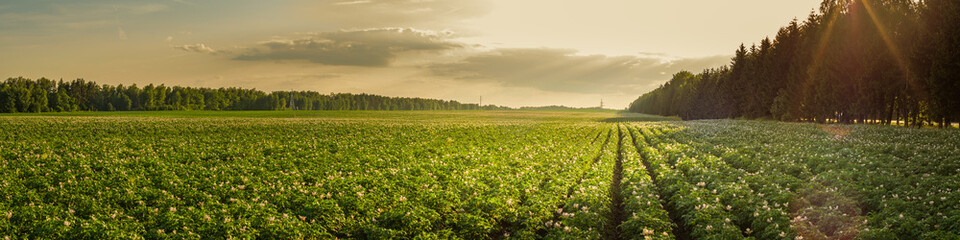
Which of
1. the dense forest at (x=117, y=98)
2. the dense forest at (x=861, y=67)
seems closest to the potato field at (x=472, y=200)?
the dense forest at (x=861, y=67)

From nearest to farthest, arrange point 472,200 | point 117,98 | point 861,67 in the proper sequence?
point 472,200 < point 861,67 < point 117,98

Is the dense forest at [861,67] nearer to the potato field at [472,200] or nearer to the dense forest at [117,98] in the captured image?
the potato field at [472,200]

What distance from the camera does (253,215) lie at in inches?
387

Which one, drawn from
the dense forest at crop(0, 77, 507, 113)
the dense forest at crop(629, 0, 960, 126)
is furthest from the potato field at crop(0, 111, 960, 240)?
the dense forest at crop(0, 77, 507, 113)

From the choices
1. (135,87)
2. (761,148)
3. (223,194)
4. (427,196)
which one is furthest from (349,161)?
(135,87)

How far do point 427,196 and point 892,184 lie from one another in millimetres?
13695

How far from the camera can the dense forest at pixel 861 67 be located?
108 feet

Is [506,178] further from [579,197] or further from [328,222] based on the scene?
[328,222]

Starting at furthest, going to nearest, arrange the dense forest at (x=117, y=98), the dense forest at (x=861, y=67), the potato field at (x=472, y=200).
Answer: the dense forest at (x=117, y=98) < the dense forest at (x=861, y=67) < the potato field at (x=472, y=200)

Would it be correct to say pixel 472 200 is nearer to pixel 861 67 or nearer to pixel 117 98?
pixel 861 67

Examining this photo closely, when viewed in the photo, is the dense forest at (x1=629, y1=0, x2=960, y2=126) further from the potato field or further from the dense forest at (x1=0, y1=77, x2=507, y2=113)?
the dense forest at (x1=0, y1=77, x2=507, y2=113)

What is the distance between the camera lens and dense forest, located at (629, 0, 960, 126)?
3288cm

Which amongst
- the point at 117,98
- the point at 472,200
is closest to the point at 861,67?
the point at 472,200

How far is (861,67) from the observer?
149ft
